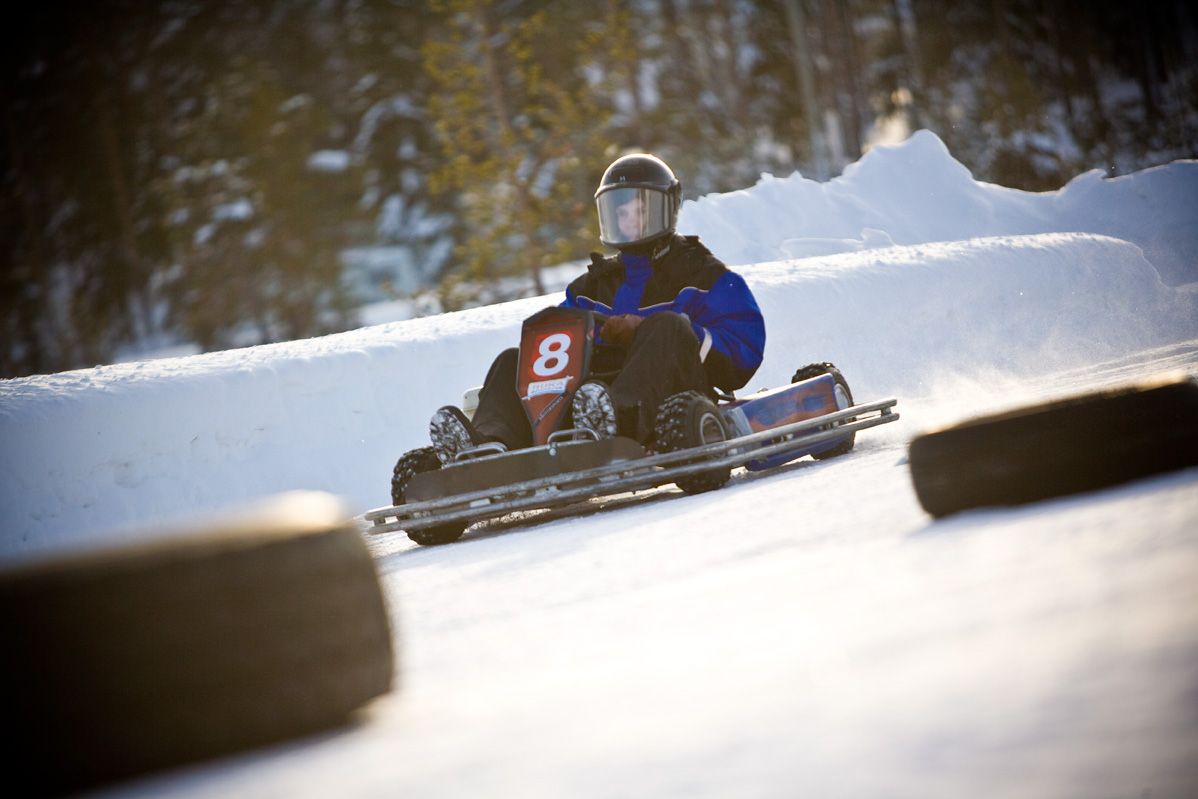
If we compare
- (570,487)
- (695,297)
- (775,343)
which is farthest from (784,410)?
(775,343)

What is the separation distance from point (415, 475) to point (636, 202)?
74.4 inches

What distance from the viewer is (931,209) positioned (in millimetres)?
17109

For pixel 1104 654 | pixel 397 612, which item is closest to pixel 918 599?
pixel 1104 654

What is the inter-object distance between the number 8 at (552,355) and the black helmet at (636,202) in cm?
89

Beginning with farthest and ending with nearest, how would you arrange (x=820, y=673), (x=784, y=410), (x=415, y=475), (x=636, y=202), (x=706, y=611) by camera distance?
1. (x=636, y=202)
2. (x=784, y=410)
3. (x=415, y=475)
4. (x=706, y=611)
5. (x=820, y=673)

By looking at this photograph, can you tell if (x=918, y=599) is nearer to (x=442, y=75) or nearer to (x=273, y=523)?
(x=273, y=523)

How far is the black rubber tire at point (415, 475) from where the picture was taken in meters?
6.55

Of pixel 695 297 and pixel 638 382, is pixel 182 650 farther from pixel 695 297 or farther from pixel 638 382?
pixel 695 297

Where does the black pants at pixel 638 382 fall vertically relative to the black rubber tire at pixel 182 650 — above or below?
above

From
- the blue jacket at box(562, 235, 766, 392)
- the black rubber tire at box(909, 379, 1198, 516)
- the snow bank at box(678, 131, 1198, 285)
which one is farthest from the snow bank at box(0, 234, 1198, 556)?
the black rubber tire at box(909, 379, 1198, 516)

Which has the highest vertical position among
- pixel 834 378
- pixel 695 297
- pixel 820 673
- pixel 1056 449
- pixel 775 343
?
pixel 695 297

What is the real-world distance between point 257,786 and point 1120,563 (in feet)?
5.70

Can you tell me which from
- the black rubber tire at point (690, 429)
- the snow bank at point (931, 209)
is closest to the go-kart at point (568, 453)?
the black rubber tire at point (690, 429)

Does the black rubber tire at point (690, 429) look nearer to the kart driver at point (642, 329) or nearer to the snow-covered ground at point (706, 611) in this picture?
the kart driver at point (642, 329)
